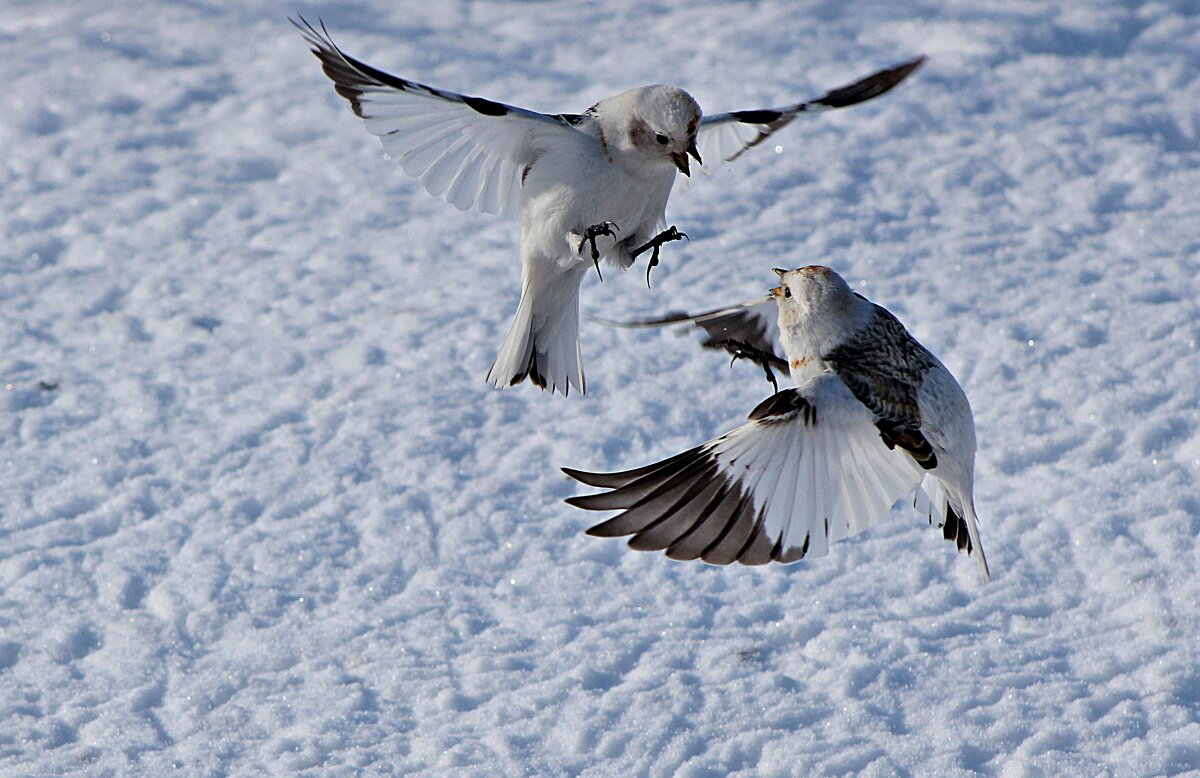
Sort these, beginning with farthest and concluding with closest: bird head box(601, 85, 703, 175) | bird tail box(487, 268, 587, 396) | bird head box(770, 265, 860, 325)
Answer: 1. bird tail box(487, 268, 587, 396)
2. bird head box(601, 85, 703, 175)
3. bird head box(770, 265, 860, 325)

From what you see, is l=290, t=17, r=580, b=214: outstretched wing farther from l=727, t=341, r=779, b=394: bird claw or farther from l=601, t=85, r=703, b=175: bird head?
l=727, t=341, r=779, b=394: bird claw

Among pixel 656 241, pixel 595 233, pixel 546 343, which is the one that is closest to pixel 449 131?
pixel 595 233

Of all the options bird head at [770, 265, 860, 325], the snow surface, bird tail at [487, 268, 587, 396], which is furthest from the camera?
bird tail at [487, 268, 587, 396]

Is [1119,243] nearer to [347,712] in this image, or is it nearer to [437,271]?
[437,271]

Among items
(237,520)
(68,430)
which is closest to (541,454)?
(237,520)

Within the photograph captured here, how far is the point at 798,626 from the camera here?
3.33 meters

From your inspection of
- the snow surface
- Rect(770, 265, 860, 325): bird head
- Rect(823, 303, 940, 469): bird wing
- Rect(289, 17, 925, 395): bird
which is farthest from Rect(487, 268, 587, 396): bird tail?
Rect(823, 303, 940, 469): bird wing

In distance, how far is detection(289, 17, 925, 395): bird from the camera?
295 centimetres

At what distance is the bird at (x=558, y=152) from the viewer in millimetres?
2949

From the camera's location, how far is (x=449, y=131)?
314 centimetres

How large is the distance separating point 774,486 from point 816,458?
0.10m

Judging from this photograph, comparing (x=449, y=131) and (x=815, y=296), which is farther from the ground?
(x=449, y=131)

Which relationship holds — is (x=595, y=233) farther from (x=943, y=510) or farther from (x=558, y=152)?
(x=943, y=510)

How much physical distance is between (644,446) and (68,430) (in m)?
1.77
